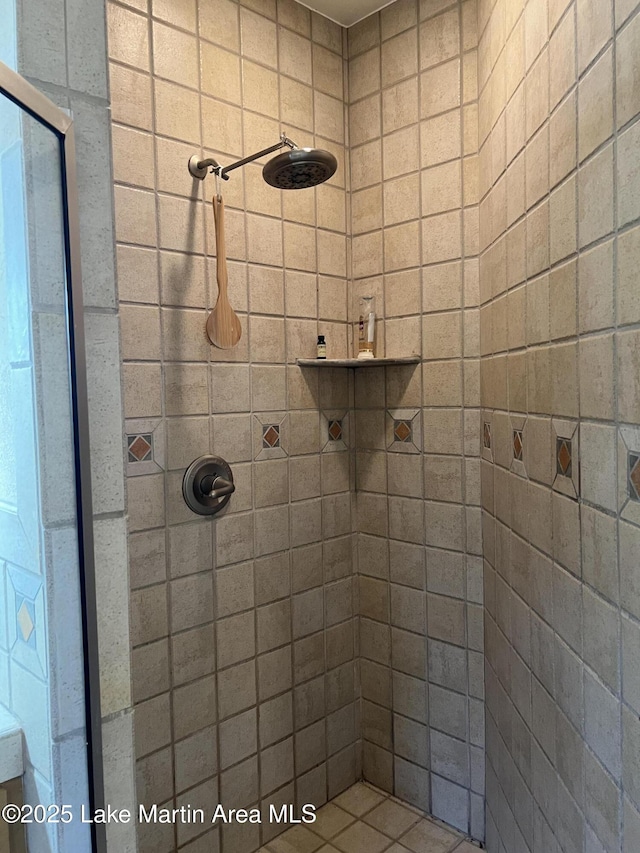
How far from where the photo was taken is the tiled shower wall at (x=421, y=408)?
60.9 inches

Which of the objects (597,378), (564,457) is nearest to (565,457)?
(564,457)

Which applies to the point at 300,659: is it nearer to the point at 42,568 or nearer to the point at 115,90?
the point at 42,568

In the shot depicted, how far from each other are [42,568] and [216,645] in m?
0.92

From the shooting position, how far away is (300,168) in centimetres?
124

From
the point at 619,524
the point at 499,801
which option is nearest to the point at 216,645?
the point at 499,801

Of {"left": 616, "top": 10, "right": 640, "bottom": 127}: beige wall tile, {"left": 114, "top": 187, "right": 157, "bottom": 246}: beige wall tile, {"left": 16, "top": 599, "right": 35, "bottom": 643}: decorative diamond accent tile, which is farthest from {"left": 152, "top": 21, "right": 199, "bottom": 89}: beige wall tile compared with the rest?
{"left": 16, "top": 599, "right": 35, "bottom": 643}: decorative diamond accent tile

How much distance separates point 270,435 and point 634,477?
1001mm

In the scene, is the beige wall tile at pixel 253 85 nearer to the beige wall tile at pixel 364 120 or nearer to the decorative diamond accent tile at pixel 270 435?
the beige wall tile at pixel 364 120

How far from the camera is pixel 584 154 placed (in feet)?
2.87

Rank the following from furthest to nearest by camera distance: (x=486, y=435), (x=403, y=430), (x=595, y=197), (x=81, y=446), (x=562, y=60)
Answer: (x=403, y=430), (x=486, y=435), (x=562, y=60), (x=595, y=197), (x=81, y=446)

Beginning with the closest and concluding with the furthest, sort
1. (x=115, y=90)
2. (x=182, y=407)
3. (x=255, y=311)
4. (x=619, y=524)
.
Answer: (x=619, y=524) < (x=115, y=90) < (x=182, y=407) < (x=255, y=311)

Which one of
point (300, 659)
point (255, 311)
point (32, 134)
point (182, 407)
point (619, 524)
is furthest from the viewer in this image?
point (300, 659)

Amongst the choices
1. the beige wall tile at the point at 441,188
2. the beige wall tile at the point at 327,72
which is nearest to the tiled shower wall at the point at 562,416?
the beige wall tile at the point at 441,188

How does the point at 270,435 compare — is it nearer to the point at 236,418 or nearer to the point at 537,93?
the point at 236,418
